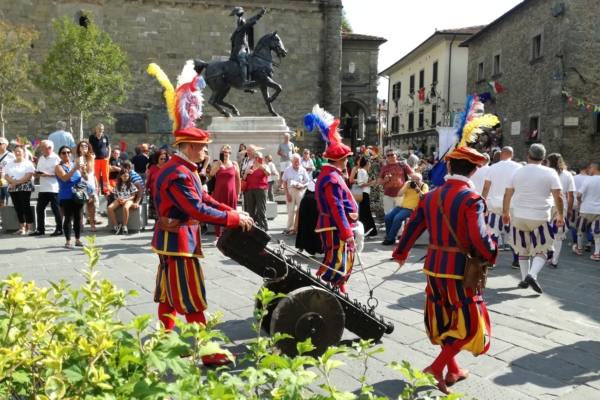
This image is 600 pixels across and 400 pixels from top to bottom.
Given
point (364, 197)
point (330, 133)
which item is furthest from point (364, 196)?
point (330, 133)

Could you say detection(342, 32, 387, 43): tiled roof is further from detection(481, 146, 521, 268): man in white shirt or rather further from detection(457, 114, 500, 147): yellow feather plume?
detection(457, 114, 500, 147): yellow feather plume

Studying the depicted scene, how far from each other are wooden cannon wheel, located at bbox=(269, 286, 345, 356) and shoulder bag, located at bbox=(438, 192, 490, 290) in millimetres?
1011

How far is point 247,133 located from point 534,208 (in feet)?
33.1

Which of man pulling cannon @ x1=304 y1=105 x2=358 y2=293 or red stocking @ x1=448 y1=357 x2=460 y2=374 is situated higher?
man pulling cannon @ x1=304 y1=105 x2=358 y2=293

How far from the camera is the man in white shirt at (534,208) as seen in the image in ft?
21.7

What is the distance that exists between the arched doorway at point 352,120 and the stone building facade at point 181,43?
10.6 m

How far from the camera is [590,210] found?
30.7 ft

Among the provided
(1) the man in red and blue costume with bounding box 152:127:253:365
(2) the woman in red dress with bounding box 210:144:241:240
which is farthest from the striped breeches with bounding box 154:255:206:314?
(2) the woman in red dress with bounding box 210:144:241:240

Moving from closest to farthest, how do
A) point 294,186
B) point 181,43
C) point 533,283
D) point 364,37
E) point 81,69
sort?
point 533,283 → point 294,186 → point 81,69 → point 181,43 → point 364,37

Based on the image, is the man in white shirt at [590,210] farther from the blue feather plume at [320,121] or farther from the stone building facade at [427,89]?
the stone building facade at [427,89]

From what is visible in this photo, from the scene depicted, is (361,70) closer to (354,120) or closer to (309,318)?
(354,120)

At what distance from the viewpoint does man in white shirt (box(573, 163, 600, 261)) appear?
9305mm

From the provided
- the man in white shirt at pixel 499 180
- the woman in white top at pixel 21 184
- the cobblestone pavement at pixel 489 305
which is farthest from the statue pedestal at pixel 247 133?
the man in white shirt at pixel 499 180

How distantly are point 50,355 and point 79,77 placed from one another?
24.4 m
